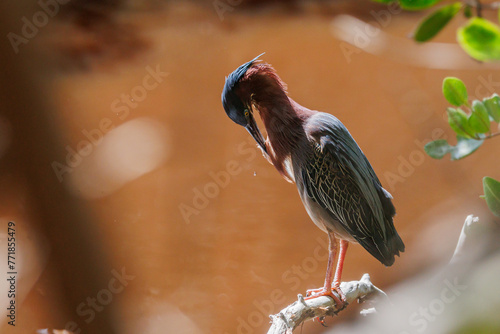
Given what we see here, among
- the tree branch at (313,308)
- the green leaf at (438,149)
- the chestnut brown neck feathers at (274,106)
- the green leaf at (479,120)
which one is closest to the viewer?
the green leaf at (479,120)

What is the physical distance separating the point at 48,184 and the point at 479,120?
2747 mm

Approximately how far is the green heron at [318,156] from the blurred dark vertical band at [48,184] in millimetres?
1675

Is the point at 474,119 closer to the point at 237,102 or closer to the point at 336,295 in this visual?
the point at 237,102

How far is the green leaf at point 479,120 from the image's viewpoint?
1.93 feet

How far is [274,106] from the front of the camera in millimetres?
1646

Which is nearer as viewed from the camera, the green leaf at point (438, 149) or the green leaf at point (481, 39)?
the green leaf at point (481, 39)

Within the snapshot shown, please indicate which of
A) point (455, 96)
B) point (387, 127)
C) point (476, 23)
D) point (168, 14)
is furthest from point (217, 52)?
point (476, 23)

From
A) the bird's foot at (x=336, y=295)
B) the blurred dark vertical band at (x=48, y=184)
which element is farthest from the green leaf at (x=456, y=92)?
the blurred dark vertical band at (x=48, y=184)

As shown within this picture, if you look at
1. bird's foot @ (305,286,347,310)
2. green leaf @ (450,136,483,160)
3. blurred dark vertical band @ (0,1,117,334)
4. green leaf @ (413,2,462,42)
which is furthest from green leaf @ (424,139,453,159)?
blurred dark vertical band @ (0,1,117,334)

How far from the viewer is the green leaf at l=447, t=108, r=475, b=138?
61 cm

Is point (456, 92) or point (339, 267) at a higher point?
point (456, 92)

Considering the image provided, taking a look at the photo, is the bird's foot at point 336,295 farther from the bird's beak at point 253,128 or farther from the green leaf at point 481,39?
the green leaf at point 481,39

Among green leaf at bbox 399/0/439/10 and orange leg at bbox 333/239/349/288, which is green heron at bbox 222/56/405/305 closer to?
orange leg at bbox 333/239/349/288

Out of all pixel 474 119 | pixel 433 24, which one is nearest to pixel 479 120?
pixel 474 119
